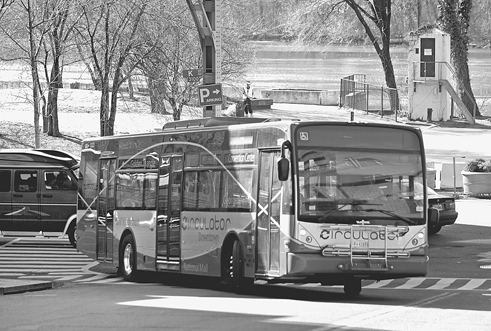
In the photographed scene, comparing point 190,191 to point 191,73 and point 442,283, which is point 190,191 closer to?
point 442,283

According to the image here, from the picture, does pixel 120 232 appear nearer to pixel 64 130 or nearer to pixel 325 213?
pixel 325 213

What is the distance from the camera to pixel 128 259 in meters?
19.9

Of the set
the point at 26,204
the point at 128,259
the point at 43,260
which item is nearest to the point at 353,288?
the point at 128,259

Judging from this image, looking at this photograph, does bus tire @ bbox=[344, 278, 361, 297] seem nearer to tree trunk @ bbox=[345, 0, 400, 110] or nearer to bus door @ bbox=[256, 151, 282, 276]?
bus door @ bbox=[256, 151, 282, 276]

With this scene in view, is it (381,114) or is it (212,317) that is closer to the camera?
(212,317)

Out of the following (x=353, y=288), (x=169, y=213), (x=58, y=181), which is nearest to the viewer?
(x=353, y=288)

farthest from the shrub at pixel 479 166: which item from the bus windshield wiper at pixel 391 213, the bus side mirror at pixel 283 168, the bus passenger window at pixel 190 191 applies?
the bus side mirror at pixel 283 168

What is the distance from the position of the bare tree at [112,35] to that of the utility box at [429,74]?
17.9 meters

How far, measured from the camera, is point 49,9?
35.8 metres

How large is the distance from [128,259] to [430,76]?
1299 inches

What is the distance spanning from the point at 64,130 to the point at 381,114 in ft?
57.2

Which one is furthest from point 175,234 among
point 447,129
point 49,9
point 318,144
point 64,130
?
point 447,129

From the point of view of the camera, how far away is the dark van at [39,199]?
1030 inches

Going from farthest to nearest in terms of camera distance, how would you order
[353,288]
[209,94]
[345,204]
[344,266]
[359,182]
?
1. [209,94]
2. [353,288]
3. [359,182]
4. [345,204]
5. [344,266]
